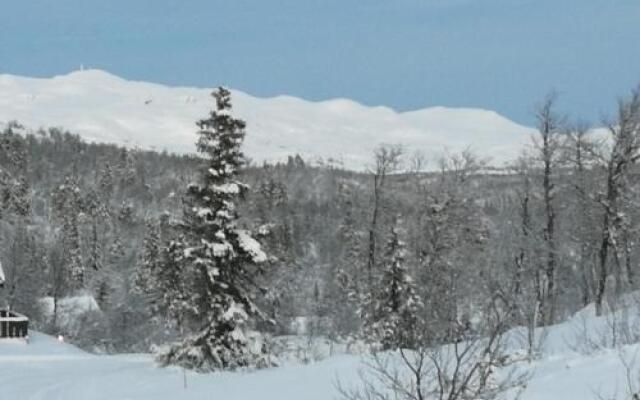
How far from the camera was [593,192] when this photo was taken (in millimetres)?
34188

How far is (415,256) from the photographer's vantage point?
149 ft

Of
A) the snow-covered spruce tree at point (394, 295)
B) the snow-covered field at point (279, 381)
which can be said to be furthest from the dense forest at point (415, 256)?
the snow-covered field at point (279, 381)

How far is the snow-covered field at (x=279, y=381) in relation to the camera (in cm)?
1252

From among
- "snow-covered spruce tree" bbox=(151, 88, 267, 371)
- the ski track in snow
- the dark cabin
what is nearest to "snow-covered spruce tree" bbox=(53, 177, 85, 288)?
the dark cabin

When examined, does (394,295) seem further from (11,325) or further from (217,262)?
(11,325)

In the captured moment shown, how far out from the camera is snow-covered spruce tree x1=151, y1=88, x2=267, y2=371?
24312mm

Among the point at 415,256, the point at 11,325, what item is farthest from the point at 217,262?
the point at 11,325

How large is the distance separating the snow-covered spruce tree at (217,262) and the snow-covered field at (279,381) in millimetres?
1236

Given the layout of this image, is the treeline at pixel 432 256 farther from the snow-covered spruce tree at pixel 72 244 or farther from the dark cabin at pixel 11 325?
the dark cabin at pixel 11 325

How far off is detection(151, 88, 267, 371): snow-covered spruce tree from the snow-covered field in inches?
48.7

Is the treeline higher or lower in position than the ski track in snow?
higher

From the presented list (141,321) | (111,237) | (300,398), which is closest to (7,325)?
A: (141,321)

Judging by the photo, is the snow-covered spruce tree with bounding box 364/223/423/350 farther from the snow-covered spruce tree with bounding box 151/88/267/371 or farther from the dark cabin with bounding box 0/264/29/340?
the dark cabin with bounding box 0/264/29/340

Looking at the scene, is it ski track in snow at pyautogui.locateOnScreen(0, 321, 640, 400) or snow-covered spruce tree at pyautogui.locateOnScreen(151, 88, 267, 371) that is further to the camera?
snow-covered spruce tree at pyautogui.locateOnScreen(151, 88, 267, 371)
